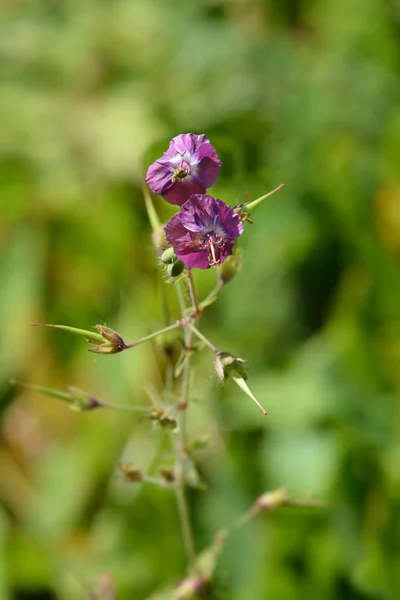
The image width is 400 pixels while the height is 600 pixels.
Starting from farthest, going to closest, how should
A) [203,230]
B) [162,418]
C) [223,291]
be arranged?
[223,291]
[162,418]
[203,230]

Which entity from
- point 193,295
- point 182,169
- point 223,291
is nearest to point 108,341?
point 193,295

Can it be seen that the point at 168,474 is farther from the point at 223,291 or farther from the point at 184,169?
the point at 223,291

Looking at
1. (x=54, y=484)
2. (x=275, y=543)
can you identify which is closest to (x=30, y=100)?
(x=54, y=484)

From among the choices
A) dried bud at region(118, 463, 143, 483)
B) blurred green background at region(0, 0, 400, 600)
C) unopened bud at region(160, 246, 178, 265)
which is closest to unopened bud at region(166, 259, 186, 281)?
unopened bud at region(160, 246, 178, 265)

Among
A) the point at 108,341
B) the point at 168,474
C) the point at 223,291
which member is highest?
the point at 223,291

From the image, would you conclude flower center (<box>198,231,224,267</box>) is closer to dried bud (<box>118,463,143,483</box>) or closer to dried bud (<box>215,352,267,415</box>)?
dried bud (<box>215,352,267,415</box>)
